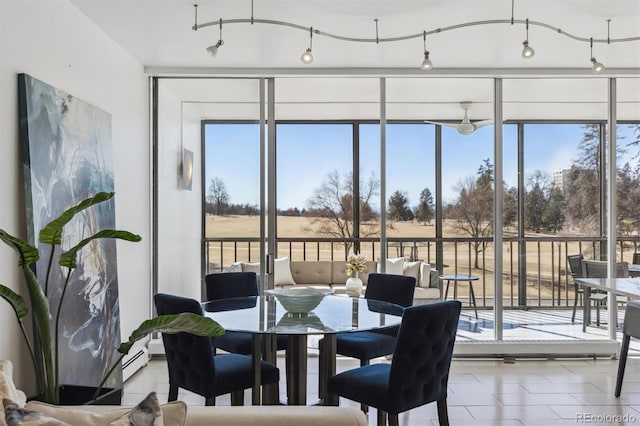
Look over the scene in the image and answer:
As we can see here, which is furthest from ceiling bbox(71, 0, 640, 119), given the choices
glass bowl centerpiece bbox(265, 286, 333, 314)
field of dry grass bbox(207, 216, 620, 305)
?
glass bowl centerpiece bbox(265, 286, 333, 314)

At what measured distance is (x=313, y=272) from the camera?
566 cm

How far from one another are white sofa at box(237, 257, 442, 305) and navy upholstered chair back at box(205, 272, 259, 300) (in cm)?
72

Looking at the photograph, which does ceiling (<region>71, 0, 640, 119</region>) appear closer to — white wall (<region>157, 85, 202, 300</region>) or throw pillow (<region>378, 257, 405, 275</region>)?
white wall (<region>157, 85, 202, 300</region>)

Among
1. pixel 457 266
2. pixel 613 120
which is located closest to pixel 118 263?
pixel 457 266

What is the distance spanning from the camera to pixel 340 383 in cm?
280

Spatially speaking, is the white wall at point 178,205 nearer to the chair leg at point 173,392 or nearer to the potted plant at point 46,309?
the chair leg at point 173,392

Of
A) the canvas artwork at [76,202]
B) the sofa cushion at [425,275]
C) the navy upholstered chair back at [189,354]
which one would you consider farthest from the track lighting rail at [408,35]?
the sofa cushion at [425,275]

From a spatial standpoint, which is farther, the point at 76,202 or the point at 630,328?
the point at 630,328

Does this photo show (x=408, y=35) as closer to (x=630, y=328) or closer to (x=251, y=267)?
(x=251, y=267)

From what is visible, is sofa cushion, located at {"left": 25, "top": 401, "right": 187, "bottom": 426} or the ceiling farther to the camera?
the ceiling

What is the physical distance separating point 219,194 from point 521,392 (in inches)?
122

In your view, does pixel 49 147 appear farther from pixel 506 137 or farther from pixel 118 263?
pixel 506 137

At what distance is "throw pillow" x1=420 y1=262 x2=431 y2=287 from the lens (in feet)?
16.7

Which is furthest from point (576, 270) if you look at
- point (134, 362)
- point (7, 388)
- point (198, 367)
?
point (7, 388)
